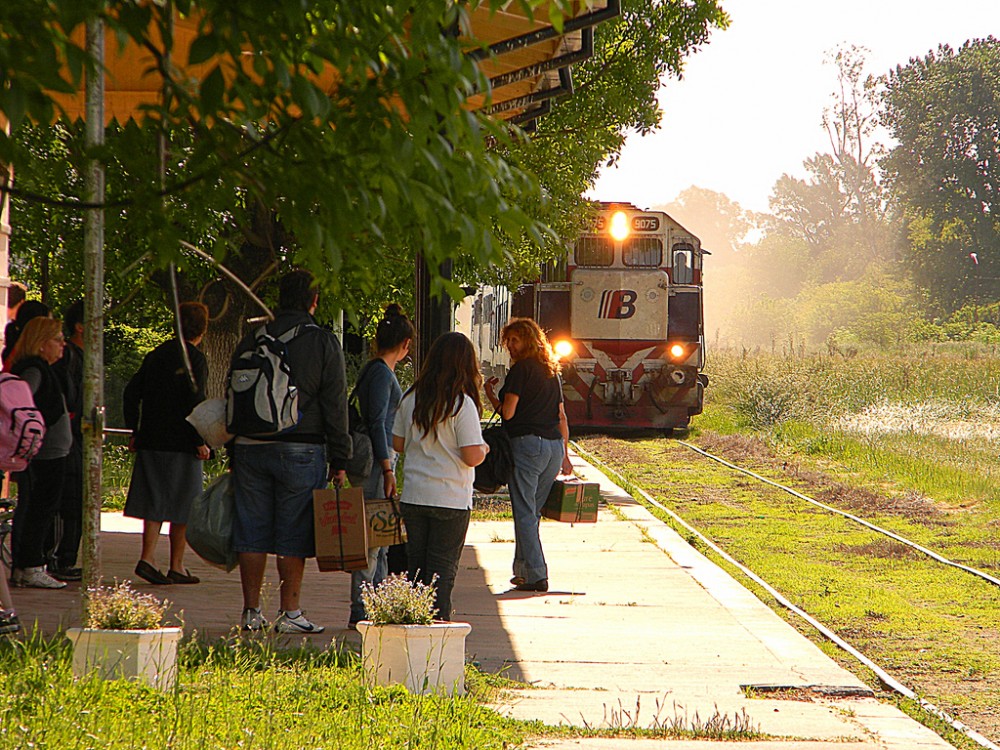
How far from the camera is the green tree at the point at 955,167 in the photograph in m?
70.4

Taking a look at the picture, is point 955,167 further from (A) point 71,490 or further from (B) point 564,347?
(A) point 71,490

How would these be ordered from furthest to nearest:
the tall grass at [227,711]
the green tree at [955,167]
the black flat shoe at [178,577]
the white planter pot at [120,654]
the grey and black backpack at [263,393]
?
the green tree at [955,167], the black flat shoe at [178,577], the grey and black backpack at [263,393], the white planter pot at [120,654], the tall grass at [227,711]

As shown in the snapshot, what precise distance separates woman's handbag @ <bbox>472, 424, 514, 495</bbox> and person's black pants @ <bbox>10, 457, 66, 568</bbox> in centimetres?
282

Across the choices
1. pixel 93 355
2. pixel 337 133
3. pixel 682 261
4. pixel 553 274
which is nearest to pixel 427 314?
pixel 93 355

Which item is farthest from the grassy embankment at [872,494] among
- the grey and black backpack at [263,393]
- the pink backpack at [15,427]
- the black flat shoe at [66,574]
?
the black flat shoe at [66,574]

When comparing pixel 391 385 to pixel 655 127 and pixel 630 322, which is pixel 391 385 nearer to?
pixel 655 127

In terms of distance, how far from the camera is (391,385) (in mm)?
7750

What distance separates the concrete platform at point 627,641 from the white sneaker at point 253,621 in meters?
0.21

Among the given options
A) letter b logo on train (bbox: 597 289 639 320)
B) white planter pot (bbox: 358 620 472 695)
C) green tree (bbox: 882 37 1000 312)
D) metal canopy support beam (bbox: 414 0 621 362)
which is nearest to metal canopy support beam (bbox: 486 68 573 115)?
metal canopy support beam (bbox: 414 0 621 362)

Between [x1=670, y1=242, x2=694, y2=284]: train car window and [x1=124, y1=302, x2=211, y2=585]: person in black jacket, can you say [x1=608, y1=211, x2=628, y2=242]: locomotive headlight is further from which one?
[x1=124, y1=302, x2=211, y2=585]: person in black jacket

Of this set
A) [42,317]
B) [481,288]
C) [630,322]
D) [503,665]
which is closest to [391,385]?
Result: [503,665]

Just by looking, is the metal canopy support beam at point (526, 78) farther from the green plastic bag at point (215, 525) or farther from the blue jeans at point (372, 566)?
the green plastic bag at point (215, 525)

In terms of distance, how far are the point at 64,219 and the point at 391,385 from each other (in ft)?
33.9

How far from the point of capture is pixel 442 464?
6.93 metres
